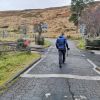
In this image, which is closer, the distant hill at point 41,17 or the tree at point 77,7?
the tree at point 77,7

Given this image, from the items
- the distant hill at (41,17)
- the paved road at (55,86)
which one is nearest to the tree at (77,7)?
the distant hill at (41,17)

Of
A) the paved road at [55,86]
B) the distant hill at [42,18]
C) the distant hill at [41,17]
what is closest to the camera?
the paved road at [55,86]

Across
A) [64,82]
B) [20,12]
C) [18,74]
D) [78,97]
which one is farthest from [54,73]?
[20,12]

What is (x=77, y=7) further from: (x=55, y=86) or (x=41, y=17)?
(x=55, y=86)

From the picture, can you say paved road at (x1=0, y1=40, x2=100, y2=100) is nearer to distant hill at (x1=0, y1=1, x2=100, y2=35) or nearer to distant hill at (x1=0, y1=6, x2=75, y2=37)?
distant hill at (x1=0, y1=1, x2=100, y2=35)

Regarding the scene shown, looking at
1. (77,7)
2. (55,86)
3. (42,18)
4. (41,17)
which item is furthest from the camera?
(41,17)

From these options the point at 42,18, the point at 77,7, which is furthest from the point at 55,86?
the point at 42,18

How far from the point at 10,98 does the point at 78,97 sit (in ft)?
6.68

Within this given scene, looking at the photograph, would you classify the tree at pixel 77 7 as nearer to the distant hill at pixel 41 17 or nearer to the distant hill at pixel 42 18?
the distant hill at pixel 42 18

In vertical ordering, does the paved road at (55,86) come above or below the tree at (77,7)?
below

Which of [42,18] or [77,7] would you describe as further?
[42,18]

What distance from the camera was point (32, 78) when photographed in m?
17.2

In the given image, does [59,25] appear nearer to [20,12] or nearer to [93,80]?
[20,12]

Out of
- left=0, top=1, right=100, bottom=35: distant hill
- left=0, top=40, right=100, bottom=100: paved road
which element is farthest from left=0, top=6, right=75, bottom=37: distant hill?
left=0, top=40, right=100, bottom=100: paved road
